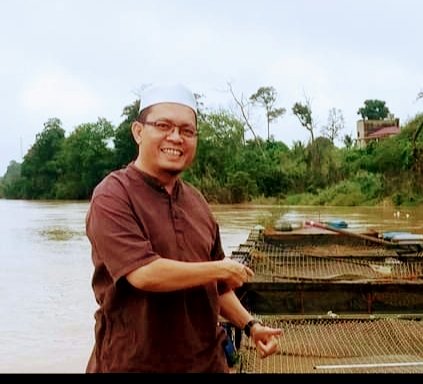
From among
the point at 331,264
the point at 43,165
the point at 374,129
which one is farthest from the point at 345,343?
the point at 374,129

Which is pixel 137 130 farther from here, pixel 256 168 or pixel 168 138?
pixel 256 168

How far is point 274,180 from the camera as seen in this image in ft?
43.5

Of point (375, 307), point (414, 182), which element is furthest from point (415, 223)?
point (375, 307)

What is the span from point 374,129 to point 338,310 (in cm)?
1427

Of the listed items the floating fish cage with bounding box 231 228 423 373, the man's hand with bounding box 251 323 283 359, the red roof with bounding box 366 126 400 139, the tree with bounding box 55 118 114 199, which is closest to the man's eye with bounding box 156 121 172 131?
the man's hand with bounding box 251 323 283 359

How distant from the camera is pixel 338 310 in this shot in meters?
3.38

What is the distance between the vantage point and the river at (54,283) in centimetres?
438

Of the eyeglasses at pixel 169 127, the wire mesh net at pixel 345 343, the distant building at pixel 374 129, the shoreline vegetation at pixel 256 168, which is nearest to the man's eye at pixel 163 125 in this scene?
the eyeglasses at pixel 169 127

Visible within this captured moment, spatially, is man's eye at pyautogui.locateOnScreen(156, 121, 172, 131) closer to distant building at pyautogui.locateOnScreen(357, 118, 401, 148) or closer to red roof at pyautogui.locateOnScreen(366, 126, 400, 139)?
red roof at pyautogui.locateOnScreen(366, 126, 400, 139)

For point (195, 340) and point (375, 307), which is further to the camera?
point (375, 307)

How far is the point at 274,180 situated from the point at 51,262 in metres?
5.51

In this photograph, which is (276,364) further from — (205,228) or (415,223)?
(415,223)

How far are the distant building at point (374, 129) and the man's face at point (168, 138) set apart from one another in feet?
50.7

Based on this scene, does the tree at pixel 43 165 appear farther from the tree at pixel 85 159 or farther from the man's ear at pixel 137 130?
the man's ear at pixel 137 130
